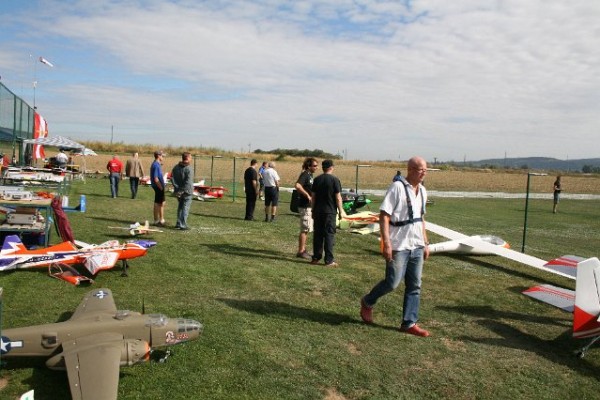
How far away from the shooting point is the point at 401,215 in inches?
215

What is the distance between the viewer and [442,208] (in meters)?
22.3

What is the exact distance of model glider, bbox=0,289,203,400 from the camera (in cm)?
389

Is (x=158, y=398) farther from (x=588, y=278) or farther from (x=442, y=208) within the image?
(x=442, y=208)

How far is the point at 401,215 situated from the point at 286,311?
2.14 m

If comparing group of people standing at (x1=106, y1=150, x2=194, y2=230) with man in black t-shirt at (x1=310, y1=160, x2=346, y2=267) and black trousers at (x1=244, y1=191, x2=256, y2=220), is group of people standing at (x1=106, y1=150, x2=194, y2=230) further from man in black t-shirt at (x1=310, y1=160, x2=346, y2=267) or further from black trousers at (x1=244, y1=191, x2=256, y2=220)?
man in black t-shirt at (x1=310, y1=160, x2=346, y2=267)

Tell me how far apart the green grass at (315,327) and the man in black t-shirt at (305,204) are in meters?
0.36

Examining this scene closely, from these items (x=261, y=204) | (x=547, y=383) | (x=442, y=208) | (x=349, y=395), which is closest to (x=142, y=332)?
(x=349, y=395)

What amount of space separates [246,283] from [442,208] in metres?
16.5

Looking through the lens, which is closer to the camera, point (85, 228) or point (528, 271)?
point (528, 271)

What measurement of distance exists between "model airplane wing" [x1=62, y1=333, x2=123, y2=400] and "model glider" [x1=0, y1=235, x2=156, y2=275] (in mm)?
2994

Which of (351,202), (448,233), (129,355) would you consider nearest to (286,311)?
(129,355)

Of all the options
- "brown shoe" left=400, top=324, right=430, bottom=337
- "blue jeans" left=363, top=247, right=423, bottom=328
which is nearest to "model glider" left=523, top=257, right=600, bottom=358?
"brown shoe" left=400, top=324, right=430, bottom=337

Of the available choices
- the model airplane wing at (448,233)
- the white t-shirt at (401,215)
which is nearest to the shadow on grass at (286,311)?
the white t-shirt at (401,215)

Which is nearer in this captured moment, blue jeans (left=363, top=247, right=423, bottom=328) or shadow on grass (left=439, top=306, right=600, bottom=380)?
shadow on grass (left=439, top=306, right=600, bottom=380)
